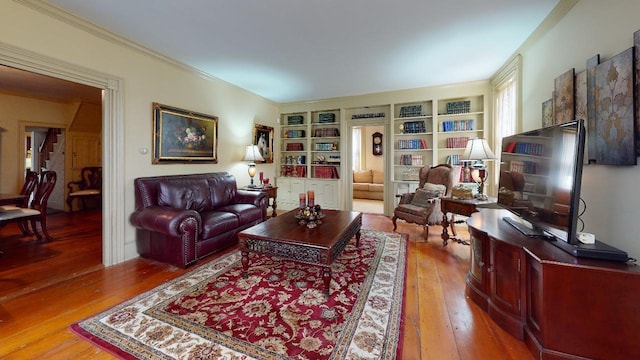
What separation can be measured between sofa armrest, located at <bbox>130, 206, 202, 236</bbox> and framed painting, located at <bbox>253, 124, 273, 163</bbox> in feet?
9.02

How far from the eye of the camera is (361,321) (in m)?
1.76

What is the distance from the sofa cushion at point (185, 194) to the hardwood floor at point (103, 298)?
76cm

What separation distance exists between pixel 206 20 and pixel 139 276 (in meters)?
2.72

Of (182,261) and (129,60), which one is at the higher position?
(129,60)

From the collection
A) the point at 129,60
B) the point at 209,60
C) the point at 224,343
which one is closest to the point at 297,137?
the point at 209,60

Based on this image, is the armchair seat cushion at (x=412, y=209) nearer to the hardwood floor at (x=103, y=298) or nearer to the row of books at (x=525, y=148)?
the hardwood floor at (x=103, y=298)

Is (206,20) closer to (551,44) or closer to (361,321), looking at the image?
(361,321)

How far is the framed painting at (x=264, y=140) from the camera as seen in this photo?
5296mm

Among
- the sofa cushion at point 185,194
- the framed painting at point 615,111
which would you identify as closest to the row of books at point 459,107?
the framed painting at point 615,111

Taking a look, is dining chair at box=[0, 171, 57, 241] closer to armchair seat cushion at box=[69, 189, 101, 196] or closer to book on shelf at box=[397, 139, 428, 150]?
armchair seat cushion at box=[69, 189, 101, 196]

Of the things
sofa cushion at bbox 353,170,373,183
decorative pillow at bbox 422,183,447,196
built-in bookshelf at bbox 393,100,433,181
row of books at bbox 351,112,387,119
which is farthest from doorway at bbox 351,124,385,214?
decorative pillow at bbox 422,183,447,196

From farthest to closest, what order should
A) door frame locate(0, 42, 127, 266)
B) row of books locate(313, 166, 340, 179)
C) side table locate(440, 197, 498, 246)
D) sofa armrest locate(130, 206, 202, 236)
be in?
row of books locate(313, 166, 340, 179)
side table locate(440, 197, 498, 246)
door frame locate(0, 42, 127, 266)
sofa armrest locate(130, 206, 202, 236)

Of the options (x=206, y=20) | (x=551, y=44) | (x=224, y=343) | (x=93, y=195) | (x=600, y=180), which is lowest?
(x=224, y=343)

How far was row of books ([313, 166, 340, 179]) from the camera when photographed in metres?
5.75
